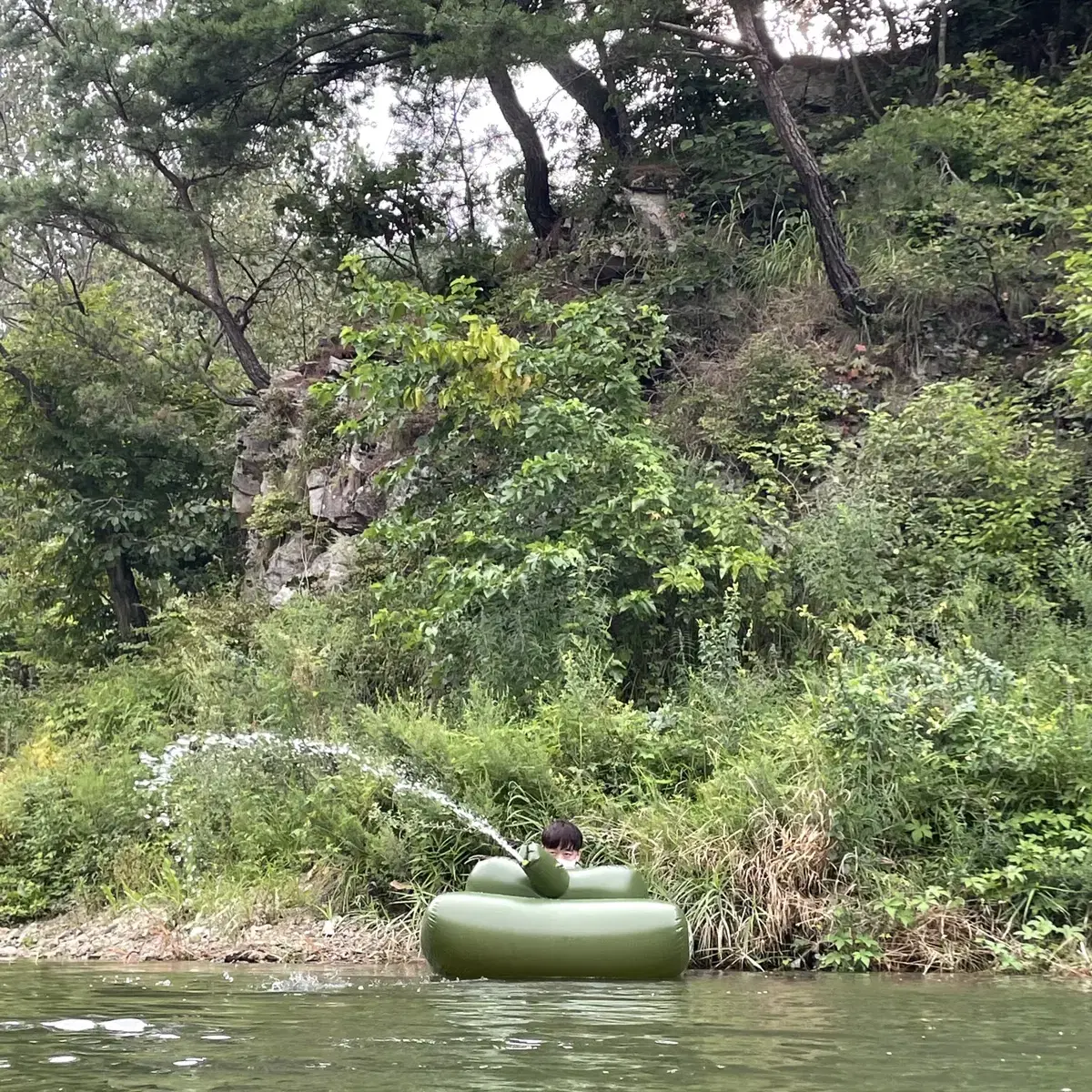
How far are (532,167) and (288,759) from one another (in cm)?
973

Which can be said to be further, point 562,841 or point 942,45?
point 942,45

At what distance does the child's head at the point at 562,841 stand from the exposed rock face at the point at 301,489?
6.72m

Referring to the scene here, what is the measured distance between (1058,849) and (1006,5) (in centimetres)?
1170

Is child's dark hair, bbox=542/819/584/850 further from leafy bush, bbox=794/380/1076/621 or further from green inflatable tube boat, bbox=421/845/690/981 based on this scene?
leafy bush, bbox=794/380/1076/621

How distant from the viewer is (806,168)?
12.6 meters

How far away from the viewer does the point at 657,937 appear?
5898 mm

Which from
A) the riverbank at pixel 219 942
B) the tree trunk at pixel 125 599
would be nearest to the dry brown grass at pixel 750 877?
the riverbank at pixel 219 942

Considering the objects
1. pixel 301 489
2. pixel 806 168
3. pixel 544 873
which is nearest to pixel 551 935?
pixel 544 873

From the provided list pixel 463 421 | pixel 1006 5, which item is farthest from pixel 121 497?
pixel 1006 5

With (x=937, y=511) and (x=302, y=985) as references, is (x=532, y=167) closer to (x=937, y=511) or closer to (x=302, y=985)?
(x=937, y=511)

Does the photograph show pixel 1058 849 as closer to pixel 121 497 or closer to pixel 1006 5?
pixel 1006 5

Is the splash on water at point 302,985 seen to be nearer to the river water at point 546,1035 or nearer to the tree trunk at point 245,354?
the river water at point 546,1035

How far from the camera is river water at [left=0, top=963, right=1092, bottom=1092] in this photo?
11.5 ft

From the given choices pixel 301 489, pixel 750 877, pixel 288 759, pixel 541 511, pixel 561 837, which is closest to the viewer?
pixel 561 837
